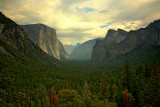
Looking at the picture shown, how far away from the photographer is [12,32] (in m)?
188

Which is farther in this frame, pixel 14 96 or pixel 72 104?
pixel 14 96

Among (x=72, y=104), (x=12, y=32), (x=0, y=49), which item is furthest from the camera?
(x=12, y=32)

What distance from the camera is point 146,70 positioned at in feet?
225

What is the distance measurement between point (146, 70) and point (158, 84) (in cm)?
2993

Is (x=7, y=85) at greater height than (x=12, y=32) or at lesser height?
lesser

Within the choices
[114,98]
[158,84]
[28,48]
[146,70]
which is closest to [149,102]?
[158,84]

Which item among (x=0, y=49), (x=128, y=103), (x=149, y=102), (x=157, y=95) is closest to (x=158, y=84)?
(x=157, y=95)

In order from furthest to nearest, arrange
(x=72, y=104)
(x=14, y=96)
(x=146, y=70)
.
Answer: (x=146, y=70) → (x=14, y=96) → (x=72, y=104)

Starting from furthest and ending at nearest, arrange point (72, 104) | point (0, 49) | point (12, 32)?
1. point (12, 32)
2. point (0, 49)
3. point (72, 104)

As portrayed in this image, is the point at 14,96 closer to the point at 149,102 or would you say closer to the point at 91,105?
the point at 91,105

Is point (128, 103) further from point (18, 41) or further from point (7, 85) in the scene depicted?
point (18, 41)

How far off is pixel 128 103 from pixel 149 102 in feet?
30.7

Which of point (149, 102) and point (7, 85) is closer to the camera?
point (7, 85)

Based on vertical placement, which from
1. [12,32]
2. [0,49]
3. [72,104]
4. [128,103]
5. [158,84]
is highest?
[12,32]
